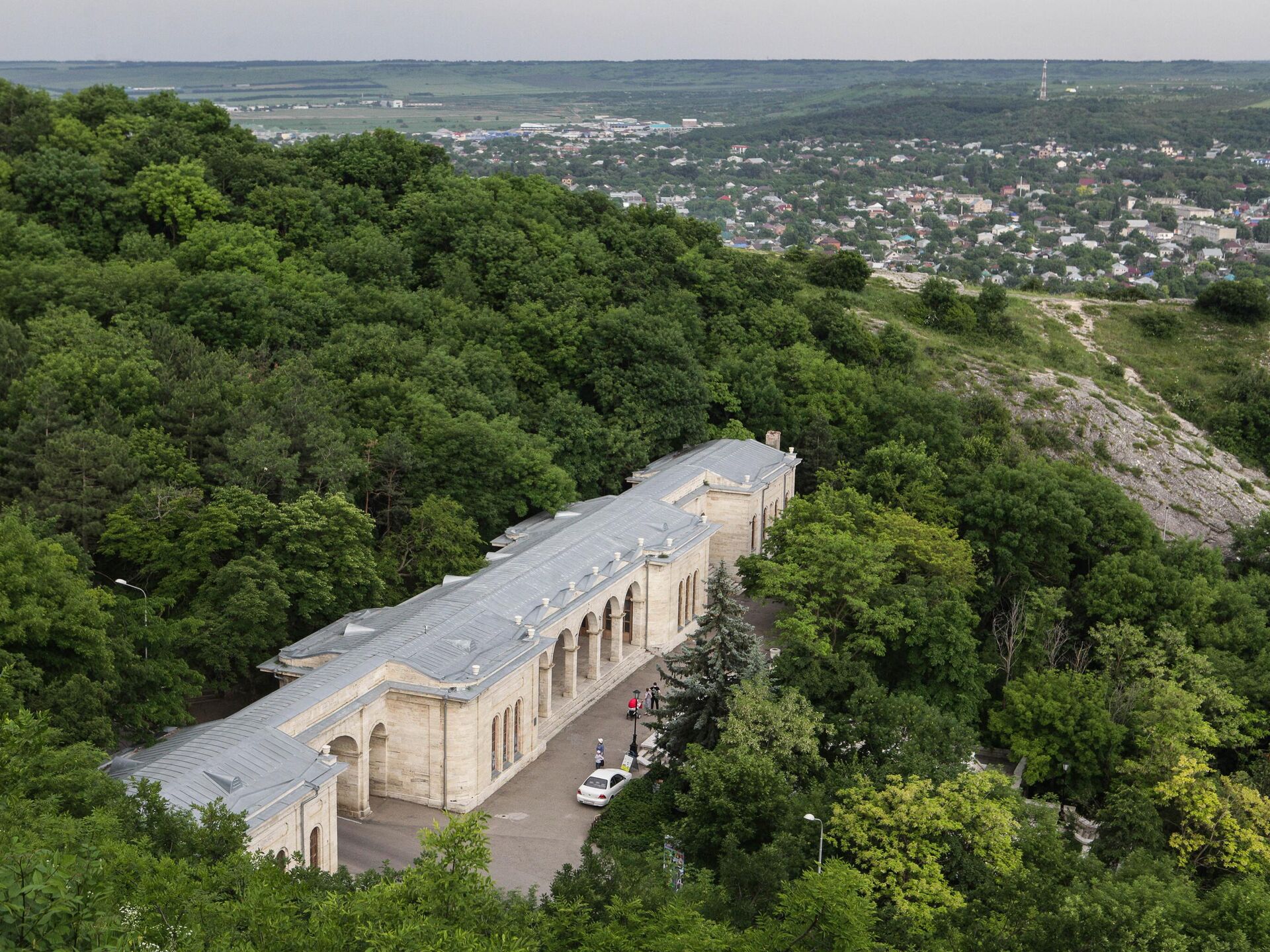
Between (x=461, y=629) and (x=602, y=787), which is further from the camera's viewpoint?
(x=461, y=629)

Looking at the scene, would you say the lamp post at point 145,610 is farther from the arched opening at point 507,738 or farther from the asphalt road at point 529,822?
the arched opening at point 507,738

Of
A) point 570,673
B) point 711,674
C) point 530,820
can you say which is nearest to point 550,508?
point 570,673

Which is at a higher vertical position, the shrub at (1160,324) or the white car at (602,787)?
the shrub at (1160,324)

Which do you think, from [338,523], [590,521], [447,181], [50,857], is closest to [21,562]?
[338,523]

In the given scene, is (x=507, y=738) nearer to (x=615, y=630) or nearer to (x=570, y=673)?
(x=570, y=673)

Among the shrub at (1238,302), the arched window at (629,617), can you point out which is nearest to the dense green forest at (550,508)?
the arched window at (629,617)

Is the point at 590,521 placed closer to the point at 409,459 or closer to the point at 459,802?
the point at 409,459
